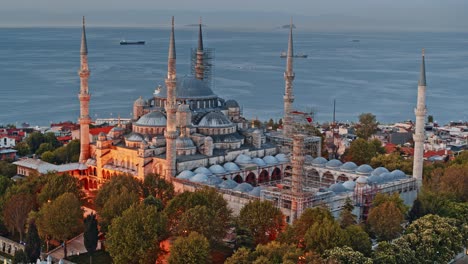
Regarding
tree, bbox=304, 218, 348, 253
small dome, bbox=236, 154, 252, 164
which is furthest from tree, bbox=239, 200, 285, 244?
small dome, bbox=236, 154, 252, 164

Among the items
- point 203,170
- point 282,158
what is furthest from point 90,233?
point 282,158

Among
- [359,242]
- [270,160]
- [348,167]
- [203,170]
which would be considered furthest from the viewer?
[270,160]

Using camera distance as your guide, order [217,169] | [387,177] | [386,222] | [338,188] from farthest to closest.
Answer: [217,169] → [387,177] → [338,188] → [386,222]

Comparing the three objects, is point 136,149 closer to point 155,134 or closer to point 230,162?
point 155,134

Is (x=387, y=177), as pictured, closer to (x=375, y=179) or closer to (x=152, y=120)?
(x=375, y=179)

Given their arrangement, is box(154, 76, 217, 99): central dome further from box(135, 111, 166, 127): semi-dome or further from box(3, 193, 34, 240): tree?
box(3, 193, 34, 240): tree

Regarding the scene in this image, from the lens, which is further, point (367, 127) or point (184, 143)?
point (367, 127)
